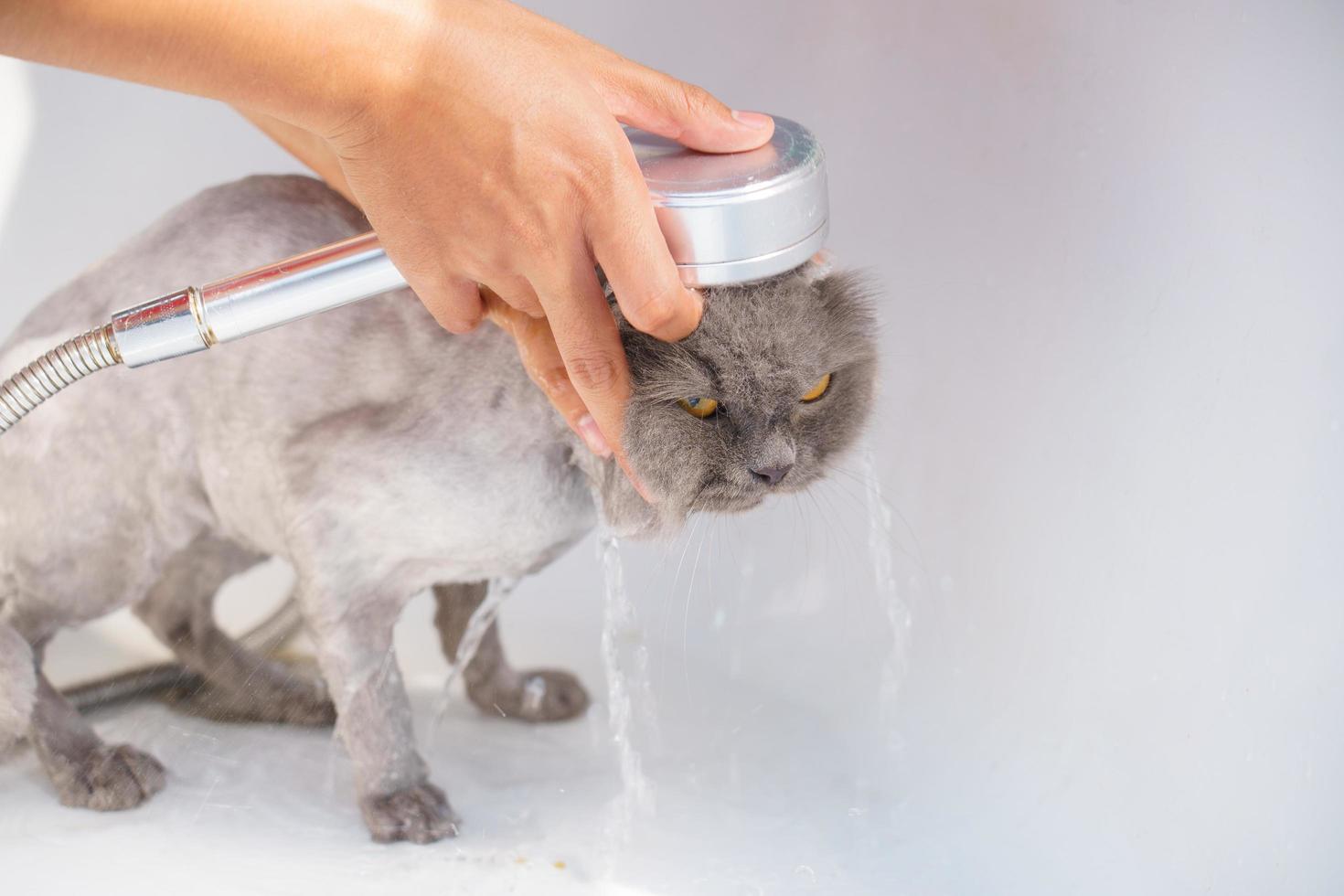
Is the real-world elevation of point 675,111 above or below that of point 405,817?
above

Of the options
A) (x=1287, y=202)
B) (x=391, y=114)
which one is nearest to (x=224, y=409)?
(x=391, y=114)

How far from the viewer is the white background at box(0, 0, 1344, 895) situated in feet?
2.77

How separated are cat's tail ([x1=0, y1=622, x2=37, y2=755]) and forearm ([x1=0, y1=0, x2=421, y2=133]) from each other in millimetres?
554

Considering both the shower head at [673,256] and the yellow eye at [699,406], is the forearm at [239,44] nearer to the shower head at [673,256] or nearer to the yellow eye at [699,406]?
the shower head at [673,256]

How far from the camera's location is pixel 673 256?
0.66m

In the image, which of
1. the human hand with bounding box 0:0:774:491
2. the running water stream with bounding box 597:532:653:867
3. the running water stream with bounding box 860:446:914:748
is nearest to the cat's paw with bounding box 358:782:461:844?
the running water stream with bounding box 597:532:653:867

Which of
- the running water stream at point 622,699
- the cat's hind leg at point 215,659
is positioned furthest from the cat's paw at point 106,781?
Answer: the running water stream at point 622,699

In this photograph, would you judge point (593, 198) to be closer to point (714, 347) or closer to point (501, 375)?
point (714, 347)

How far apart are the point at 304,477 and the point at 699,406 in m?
0.34

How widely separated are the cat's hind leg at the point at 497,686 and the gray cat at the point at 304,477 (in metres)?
0.15

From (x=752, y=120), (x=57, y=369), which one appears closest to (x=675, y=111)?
(x=752, y=120)

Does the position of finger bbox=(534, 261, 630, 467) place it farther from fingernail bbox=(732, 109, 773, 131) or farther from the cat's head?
fingernail bbox=(732, 109, 773, 131)

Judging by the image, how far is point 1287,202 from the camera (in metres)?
0.83

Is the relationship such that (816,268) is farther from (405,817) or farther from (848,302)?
(405,817)
